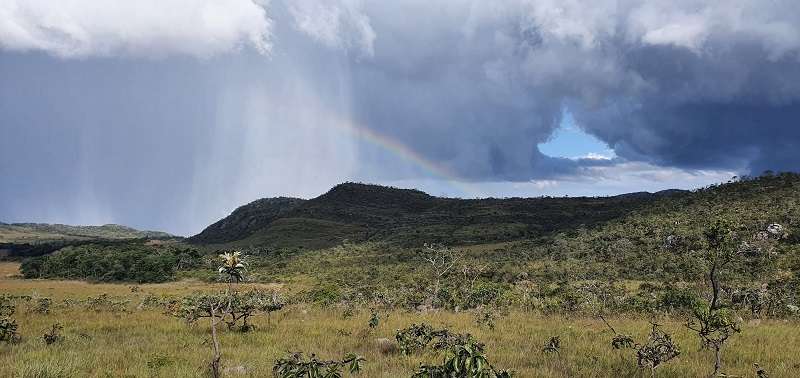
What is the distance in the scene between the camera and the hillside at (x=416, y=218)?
109000 mm

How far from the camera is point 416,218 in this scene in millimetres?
151000

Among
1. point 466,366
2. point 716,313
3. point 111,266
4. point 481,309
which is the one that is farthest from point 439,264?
point 111,266

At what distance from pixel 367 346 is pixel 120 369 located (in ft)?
21.0

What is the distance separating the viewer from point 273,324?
68.7ft

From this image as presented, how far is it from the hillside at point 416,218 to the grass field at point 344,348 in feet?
249

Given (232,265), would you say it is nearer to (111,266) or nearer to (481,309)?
(481,309)

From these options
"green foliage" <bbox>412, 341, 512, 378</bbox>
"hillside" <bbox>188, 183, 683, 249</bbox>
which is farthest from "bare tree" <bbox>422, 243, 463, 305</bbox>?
"hillside" <bbox>188, 183, 683, 249</bbox>

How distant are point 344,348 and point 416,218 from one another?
136 metres

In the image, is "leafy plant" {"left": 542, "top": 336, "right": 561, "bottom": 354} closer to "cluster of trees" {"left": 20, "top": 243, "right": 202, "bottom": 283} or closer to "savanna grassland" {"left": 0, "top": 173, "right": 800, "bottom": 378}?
"savanna grassland" {"left": 0, "top": 173, "right": 800, "bottom": 378}

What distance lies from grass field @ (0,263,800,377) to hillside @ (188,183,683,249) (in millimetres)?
75805

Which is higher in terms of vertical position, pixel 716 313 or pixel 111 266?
pixel 111 266

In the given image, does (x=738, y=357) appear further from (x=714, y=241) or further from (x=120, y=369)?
(x=120, y=369)

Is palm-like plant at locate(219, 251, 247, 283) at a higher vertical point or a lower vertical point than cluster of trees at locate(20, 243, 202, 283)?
lower

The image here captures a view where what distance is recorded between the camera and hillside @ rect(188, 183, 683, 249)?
358ft
